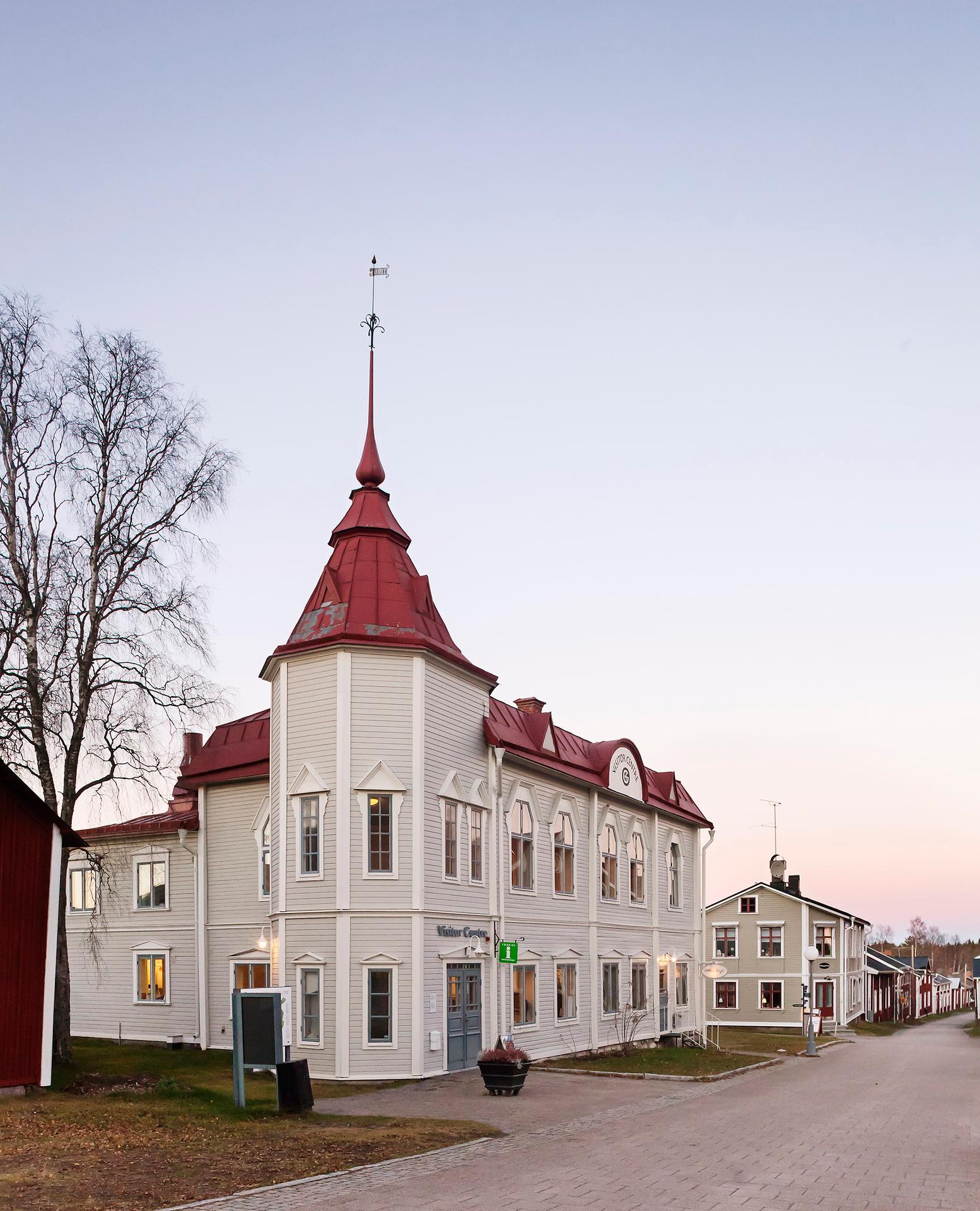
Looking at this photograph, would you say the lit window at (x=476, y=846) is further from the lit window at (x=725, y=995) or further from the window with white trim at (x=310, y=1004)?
the lit window at (x=725, y=995)

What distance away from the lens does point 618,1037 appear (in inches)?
1324

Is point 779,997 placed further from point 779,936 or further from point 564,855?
point 564,855

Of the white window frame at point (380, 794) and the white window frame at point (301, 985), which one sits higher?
the white window frame at point (380, 794)

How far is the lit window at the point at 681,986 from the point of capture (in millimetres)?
39125

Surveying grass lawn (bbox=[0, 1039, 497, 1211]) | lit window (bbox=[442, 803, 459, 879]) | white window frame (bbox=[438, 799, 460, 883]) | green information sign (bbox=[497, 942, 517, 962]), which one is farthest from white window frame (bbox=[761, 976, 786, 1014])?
grass lawn (bbox=[0, 1039, 497, 1211])

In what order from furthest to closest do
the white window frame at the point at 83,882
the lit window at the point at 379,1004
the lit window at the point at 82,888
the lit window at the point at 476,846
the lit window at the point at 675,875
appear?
the lit window at the point at 675,875, the lit window at the point at 82,888, the white window frame at the point at 83,882, the lit window at the point at 476,846, the lit window at the point at 379,1004

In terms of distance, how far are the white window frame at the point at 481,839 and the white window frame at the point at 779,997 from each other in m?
44.6

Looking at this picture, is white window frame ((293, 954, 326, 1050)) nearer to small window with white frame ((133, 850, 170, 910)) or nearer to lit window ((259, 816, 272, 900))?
lit window ((259, 816, 272, 900))

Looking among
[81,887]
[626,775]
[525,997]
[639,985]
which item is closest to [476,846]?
[525,997]

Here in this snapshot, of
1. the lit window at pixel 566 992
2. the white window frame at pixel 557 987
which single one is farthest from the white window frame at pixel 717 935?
the lit window at pixel 566 992

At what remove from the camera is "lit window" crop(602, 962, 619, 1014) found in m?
33.1

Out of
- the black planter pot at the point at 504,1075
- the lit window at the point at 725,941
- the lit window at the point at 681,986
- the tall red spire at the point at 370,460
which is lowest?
the lit window at the point at 725,941

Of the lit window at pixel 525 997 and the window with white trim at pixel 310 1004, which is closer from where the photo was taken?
the window with white trim at pixel 310 1004

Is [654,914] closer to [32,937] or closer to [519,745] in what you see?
[519,745]
